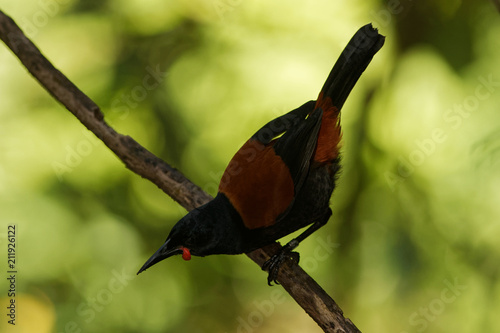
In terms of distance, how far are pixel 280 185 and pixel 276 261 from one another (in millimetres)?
380

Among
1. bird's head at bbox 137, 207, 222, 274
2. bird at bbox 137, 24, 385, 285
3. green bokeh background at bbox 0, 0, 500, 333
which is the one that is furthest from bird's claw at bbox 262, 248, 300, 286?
green bokeh background at bbox 0, 0, 500, 333

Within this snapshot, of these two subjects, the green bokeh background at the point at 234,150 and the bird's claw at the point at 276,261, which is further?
the green bokeh background at the point at 234,150

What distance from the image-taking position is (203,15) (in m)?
3.60

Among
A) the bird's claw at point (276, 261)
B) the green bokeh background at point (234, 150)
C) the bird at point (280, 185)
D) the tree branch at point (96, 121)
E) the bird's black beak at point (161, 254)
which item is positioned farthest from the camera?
the green bokeh background at point (234, 150)

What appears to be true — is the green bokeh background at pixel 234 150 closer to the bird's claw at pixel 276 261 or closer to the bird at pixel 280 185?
the bird at pixel 280 185

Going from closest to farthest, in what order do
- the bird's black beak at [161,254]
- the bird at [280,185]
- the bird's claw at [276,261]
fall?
the bird's black beak at [161,254] < the bird at [280,185] < the bird's claw at [276,261]

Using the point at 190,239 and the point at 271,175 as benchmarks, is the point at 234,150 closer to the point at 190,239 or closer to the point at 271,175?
the point at 271,175

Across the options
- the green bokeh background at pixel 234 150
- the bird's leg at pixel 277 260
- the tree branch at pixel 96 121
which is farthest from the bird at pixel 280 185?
the green bokeh background at pixel 234 150

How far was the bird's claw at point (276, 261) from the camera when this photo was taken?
2.40 meters

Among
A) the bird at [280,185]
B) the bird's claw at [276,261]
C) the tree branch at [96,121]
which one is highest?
the tree branch at [96,121]

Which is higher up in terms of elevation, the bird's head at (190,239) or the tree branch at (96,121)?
the tree branch at (96,121)

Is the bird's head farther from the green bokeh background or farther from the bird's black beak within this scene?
the green bokeh background

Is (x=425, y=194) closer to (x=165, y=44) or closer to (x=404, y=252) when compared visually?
(x=404, y=252)

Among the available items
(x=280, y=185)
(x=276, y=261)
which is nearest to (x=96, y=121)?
(x=280, y=185)
